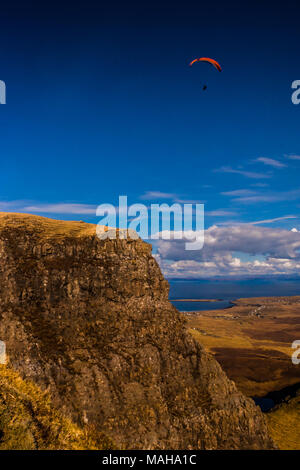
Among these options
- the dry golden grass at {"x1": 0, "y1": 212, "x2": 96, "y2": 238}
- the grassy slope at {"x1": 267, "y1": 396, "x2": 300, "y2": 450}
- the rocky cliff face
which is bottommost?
the grassy slope at {"x1": 267, "y1": 396, "x2": 300, "y2": 450}

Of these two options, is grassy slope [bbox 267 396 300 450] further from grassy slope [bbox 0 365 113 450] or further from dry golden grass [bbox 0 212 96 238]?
grassy slope [bbox 0 365 113 450]

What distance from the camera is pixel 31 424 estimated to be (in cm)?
1385

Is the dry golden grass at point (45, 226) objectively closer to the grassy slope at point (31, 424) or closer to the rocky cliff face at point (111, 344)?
the rocky cliff face at point (111, 344)

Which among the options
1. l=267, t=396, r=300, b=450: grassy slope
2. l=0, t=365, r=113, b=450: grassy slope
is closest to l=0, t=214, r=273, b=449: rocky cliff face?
l=267, t=396, r=300, b=450: grassy slope

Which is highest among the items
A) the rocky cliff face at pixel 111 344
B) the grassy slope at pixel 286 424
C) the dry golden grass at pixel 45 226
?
the dry golden grass at pixel 45 226

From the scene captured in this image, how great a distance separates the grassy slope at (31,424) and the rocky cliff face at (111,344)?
90.2ft


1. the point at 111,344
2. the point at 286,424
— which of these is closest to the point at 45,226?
the point at 111,344

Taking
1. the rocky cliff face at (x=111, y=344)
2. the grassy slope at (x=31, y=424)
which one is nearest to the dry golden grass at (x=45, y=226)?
the rocky cliff face at (x=111, y=344)

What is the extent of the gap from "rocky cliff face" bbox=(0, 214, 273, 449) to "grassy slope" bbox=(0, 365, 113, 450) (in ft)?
90.2

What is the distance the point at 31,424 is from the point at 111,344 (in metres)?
38.4

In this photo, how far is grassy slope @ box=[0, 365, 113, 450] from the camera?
1273 cm

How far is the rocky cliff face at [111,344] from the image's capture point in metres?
44.1

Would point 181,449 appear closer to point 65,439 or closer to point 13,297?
point 13,297

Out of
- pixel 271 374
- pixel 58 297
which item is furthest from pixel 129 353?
pixel 271 374
